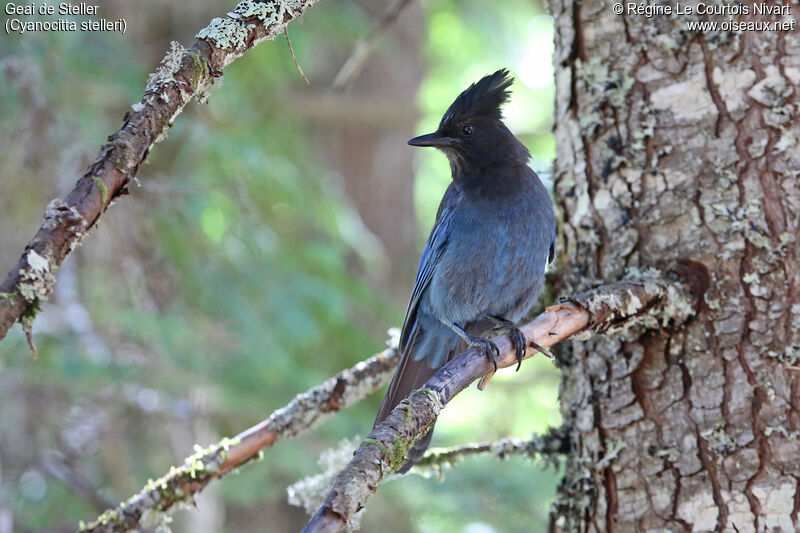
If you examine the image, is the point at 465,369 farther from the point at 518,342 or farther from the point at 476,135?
the point at 476,135

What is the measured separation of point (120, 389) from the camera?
5719mm

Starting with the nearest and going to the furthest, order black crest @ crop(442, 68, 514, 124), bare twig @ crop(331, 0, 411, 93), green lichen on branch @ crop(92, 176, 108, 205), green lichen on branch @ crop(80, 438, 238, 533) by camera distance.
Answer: green lichen on branch @ crop(92, 176, 108, 205), green lichen on branch @ crop(80, 438, 238, 533), bare twig @ crop(331, 0, 411, 93), black crest @ crop(442, 68, 514, 124)

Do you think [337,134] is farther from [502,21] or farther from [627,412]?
[627,412]

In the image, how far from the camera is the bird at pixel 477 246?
3336mm

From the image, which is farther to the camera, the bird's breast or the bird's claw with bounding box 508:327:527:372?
the bird's breast

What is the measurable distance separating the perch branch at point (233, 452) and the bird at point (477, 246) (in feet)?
0.85

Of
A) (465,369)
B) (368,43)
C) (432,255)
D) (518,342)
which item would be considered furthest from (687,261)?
(368,43)

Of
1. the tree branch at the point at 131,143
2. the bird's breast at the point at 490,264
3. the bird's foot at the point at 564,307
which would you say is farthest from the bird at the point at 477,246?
the tree branch at the point at 131,143

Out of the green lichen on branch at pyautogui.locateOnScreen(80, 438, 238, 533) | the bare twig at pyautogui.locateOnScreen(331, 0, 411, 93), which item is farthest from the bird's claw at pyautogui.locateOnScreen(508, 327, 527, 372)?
the bare twig at pyautogui.locateOnScreen(331, 0, 411, 93)

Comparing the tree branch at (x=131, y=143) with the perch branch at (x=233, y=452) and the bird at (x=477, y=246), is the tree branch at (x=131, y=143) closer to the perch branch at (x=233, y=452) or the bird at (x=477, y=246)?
the perch branch at (x=233, y=452)

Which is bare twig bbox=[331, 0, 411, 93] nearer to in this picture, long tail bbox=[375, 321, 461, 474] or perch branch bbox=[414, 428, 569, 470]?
long tail bbox=[375, 321, 461, 474]

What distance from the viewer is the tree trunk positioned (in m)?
2.56

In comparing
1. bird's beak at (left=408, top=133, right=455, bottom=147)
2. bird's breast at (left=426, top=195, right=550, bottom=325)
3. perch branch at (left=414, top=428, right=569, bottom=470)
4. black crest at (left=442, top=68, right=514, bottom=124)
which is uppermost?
black crest at (left=442, top=68, right=514, bottom=124)

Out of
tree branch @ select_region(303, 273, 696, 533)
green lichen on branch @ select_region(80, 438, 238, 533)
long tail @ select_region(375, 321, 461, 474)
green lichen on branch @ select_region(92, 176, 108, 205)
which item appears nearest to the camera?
tree branch @ select_region(303, 273, 696, 533)
